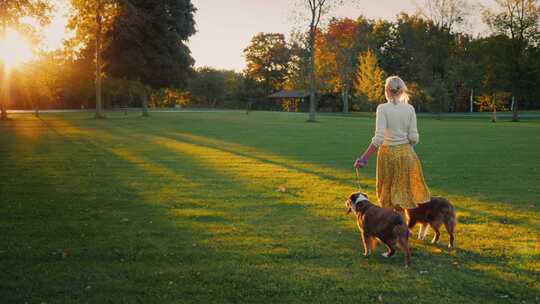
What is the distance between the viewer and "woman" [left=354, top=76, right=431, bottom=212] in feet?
19.9

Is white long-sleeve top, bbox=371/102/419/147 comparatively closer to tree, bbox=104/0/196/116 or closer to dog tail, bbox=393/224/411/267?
dog tail, bbox=393/224/411/267

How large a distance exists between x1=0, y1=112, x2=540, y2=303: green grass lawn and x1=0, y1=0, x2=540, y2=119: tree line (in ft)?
97.2

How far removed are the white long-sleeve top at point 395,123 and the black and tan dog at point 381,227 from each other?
2.94 ft

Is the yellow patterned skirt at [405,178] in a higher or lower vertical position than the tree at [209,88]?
lower

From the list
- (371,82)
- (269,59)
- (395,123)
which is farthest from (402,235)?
A: (269,59)

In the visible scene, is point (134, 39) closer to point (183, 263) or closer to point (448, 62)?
point (448, 62)

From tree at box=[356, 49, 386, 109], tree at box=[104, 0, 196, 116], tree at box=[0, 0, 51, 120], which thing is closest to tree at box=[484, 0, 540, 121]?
tree at box=[356, 49, 386, 109]

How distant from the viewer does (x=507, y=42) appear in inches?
2034

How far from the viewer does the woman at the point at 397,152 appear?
6.08m

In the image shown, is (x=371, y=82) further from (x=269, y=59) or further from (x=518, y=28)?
(x=269, y=59)

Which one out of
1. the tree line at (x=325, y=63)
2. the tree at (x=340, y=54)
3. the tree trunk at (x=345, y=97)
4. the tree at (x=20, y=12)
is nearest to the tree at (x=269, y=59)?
the tree line at (x=325, y=63)

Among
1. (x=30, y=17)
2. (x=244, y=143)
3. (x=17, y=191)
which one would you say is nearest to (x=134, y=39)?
(x=30, y=17)

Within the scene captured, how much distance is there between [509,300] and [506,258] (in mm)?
1413

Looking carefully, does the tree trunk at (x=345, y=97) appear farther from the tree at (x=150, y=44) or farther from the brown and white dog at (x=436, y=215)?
the brown and white dog at (x=436, y=215)
